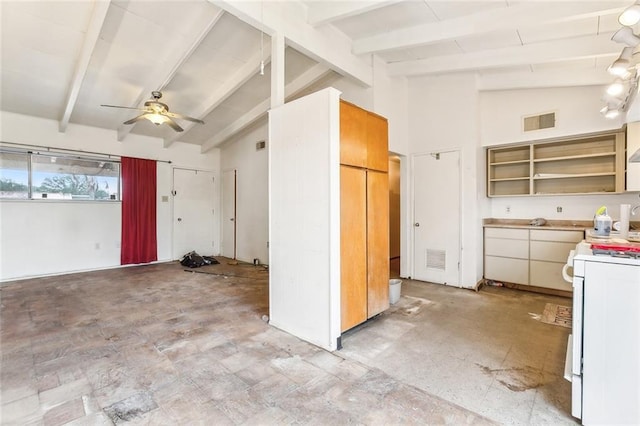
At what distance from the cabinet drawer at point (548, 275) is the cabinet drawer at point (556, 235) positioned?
0.34 metres

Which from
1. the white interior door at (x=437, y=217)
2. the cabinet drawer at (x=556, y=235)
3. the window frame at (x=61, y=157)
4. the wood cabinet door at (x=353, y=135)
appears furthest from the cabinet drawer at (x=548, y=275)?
the window frame at (x=61, y=157)

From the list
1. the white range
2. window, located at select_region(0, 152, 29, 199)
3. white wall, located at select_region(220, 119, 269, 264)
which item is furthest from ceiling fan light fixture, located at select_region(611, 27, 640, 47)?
window, located at select_region(0, 152, 29, 199)

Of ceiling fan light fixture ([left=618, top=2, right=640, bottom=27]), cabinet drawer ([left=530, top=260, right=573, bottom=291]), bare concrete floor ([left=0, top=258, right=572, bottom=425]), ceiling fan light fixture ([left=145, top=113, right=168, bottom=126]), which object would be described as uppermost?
ceiling fan light fixture ([left=145, top=113, right=168, bottom=126])

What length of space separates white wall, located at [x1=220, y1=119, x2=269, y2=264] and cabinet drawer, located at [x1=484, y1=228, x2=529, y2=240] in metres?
4.24

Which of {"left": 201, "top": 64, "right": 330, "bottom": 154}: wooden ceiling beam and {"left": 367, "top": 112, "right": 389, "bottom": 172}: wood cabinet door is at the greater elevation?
{"left": 201, "top": 64, "right": 330, "bottom": 154}: wooden ceiling beam

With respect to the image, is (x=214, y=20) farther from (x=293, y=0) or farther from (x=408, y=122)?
(x=408, y=122)

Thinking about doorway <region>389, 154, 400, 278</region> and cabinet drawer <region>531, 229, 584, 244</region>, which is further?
doorway <region>389, 154, 400, 278</region>

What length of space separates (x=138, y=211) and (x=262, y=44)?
186 inches

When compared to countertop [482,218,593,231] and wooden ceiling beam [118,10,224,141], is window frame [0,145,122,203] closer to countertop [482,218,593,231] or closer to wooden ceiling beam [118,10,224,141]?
wooden ceiling beam [118,10,224,141]

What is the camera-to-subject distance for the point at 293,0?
3.20 metres

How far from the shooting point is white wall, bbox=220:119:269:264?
6484 mm

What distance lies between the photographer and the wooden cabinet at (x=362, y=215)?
109 inches

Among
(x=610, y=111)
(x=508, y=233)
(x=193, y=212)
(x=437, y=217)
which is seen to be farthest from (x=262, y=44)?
(x=193, y=212)

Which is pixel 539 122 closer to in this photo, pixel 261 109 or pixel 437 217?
pixel 437 217
